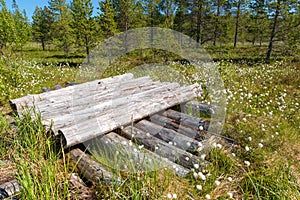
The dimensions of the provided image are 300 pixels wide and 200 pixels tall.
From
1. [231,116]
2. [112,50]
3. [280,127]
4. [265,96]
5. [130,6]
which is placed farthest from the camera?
[130,6]

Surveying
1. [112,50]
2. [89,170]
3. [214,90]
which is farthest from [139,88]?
[112,50]

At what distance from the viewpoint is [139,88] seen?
6461mm

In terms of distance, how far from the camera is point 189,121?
511cm

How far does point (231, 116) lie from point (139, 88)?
9.04ft

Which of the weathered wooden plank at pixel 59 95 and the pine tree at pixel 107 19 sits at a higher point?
the pine tree at pixel 107 19

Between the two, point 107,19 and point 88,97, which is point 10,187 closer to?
point 88,97

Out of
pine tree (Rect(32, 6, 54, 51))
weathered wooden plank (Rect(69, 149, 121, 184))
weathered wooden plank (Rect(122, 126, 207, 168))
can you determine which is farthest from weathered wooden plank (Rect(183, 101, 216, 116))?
pine tree (Rect(32, 6, 54, 51))

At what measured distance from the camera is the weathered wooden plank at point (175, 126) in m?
4.61

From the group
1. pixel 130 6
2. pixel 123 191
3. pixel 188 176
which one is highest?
pixel 130 6

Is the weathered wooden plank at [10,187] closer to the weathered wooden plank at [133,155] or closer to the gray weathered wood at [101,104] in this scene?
the gray weathered wood at [101,104]

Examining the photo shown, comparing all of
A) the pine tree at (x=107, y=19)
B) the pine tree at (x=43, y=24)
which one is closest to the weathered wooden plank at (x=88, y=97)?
the pine tree at (x=107, y=19)

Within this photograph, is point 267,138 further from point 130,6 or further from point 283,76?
point 130,6

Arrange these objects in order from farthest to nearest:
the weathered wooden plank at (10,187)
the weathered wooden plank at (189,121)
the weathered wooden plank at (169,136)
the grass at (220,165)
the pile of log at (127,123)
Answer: the weathered wooden plank at (189,121) < the weathered wooden plank at (169,136) < the pile of log at (127,123) < the weathered wooden plank at (10,187) < the grass at (220,165)

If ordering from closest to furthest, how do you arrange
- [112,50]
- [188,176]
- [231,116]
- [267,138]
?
[188,176]
[267,138]
[231,116]
[112,50]
